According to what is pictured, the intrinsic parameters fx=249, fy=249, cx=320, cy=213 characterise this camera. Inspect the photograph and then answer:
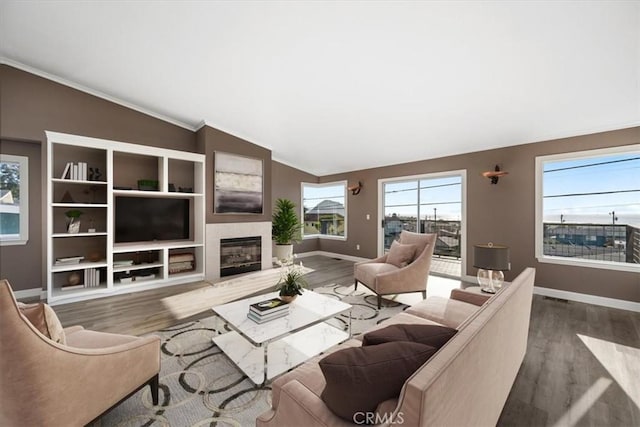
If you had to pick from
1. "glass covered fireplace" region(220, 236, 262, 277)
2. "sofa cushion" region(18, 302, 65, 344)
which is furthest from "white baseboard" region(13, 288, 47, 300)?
"sofa cushion" region(18, 302, 65, 344)

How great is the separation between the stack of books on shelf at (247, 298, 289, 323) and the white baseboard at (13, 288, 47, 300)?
12.0 feet

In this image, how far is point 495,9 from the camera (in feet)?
6.41

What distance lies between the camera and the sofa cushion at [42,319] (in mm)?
1171

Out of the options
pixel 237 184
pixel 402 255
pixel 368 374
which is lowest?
pixel 402 255

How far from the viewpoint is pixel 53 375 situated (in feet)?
3.64

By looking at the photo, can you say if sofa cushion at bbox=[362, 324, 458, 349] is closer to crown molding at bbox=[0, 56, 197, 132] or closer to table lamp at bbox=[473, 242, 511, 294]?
table lamp at bbox=[473, 242, 511, 294]

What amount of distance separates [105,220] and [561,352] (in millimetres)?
6115

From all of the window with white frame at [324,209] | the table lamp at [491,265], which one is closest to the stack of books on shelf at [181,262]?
the window with white frame at [324,209]

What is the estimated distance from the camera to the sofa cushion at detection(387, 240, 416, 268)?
363cm

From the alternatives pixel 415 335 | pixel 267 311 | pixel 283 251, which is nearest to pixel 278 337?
pixel 267 311

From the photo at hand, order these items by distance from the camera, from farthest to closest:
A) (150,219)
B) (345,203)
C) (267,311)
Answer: (345,203), (150,219), (267,311)

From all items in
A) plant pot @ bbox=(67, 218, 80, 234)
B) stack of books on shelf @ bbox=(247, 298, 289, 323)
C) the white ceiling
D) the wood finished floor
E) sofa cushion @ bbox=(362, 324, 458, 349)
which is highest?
the white ceiling

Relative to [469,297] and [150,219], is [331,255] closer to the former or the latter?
[150,219]

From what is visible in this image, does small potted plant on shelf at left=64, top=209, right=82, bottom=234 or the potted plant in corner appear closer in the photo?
small potted plant on shelf at left=64, top=209, right=82, bottom=234
